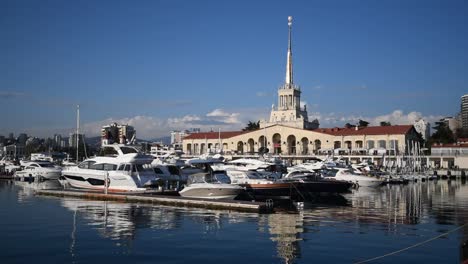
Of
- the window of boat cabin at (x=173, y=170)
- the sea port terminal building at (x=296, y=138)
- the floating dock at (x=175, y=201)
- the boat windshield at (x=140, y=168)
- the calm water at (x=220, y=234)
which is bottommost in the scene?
the calm water at (x=220, y=234)

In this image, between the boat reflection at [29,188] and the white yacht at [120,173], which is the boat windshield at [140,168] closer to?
the white yacht at [120,173]

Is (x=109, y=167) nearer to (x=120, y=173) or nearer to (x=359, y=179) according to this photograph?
(x=120, y=173)

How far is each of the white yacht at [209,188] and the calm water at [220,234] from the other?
370 cm

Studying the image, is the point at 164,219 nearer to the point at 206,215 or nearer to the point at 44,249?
the point at 206,215

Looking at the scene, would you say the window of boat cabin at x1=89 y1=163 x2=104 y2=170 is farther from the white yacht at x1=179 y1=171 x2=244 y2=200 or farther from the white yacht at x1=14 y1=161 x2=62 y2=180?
the white yacht at x1=14 y1=161 x2=62 y2=180

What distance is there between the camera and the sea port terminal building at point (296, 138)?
102 meters

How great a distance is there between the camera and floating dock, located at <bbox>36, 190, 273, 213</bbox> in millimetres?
27859

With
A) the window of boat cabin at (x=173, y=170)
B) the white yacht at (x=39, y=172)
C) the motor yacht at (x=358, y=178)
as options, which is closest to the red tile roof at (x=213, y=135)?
the white yacht at (x=39, y=172)

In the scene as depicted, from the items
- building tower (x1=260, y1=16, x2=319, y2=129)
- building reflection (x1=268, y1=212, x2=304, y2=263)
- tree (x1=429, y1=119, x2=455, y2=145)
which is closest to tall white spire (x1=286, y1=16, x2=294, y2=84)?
building tower (x1=260, y1=16, x2=319, y2=129)

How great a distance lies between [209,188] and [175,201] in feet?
9.19

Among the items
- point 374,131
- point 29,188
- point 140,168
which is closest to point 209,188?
point 140,168

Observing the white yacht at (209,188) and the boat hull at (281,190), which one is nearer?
the white yacht at (209,188)

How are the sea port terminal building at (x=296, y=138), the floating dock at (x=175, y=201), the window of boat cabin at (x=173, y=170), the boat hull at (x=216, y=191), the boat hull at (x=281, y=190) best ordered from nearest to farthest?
the floating dock at (x=175, y=201), the boat hull at (x=216, y=191), the boat hull at (x=281, y=190), the window of boat cabin at (x=173, y=170), the sea port terminal building at (x=296, y=138)

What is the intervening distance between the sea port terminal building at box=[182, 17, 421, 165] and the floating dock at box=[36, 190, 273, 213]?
200 feet
